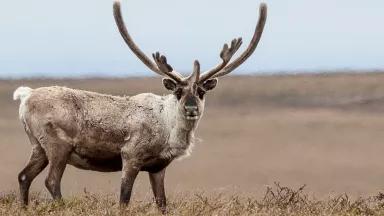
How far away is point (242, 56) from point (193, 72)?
101 centimetres

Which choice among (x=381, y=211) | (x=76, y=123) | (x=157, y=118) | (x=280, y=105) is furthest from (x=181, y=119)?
(x=280, y=105)

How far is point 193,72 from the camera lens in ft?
45.4

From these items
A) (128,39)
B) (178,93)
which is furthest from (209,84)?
(128,39)

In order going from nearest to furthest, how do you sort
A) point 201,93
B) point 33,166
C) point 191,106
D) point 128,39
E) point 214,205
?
1. point 214,205
2. point 191,106
3. point 201,93
4. point 33,166
5. point 128,39

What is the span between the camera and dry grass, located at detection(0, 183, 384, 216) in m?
12.5

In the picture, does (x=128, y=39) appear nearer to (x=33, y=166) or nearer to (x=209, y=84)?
(x=209, y=84)

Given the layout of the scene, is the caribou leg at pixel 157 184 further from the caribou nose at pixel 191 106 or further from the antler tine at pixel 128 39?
the antler tine at pixel 128 39

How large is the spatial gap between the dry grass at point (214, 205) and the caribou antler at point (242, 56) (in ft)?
4.64

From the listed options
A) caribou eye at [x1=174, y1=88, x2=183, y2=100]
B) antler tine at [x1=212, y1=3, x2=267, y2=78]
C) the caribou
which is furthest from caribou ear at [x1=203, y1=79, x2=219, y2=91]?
antler tine at [x1=212, y1=3, x2=267, y2=78]

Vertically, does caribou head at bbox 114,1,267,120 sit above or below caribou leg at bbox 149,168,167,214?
above

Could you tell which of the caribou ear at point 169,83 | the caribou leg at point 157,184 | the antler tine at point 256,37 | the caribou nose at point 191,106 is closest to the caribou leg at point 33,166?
the caribou leg at point 157,184

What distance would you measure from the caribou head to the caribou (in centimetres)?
1

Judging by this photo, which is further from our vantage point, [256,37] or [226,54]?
[256,37]

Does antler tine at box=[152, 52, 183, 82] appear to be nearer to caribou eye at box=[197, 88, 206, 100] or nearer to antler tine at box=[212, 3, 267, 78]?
caribou eye at box=[197, 88, 206, 100]
